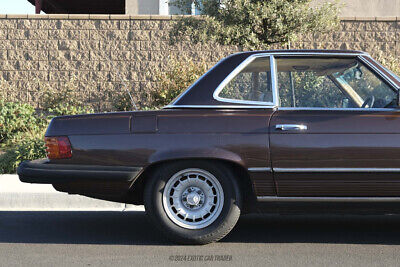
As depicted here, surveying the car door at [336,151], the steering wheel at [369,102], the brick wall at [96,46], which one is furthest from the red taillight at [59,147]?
the brick wall at [96,46]

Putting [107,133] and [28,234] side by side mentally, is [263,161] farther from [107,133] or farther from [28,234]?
[28,234]

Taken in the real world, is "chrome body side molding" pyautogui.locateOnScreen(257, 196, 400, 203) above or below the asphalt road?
above

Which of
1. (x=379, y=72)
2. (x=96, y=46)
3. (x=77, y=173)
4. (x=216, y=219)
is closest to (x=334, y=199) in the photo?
(x=216, y=219)

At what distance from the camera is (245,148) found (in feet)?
19.0

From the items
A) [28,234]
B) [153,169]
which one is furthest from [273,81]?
[28,234]

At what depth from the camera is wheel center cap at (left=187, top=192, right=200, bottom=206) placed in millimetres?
5961

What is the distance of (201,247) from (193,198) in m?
0.44

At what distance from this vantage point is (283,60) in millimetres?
6188

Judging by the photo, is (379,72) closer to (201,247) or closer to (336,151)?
(336,151)

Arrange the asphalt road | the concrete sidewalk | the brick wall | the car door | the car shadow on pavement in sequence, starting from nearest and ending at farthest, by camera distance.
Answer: the asphalt road < the car door < the car shadow on pavement < the concrete sidewalk < the brick wall

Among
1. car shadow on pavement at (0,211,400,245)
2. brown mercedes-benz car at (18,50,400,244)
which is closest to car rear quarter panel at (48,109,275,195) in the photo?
brown mercedes-benz car at (18,50,400,244)

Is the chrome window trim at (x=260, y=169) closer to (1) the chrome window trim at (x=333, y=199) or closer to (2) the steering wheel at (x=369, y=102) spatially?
(1) the chrome window trim at (x=333, y=199)

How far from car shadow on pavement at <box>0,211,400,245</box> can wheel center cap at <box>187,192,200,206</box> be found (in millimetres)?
499

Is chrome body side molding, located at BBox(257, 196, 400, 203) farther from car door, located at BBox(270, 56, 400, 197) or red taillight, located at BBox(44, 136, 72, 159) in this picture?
red taillight, located at BBox(44, 136, 72, 159)
